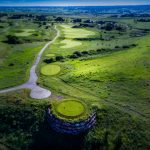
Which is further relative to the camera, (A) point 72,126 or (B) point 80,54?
(B) point 80,54

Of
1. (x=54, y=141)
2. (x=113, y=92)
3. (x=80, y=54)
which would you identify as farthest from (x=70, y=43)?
(x=54, y=141)

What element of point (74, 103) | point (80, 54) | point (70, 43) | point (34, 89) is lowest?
point (34, 89)

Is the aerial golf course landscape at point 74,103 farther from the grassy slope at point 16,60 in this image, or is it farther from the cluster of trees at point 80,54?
the cluster of trees at point 80,54

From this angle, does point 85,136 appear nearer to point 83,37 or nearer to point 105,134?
point 105,134

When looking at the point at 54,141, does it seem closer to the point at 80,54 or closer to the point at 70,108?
the point at 70,108

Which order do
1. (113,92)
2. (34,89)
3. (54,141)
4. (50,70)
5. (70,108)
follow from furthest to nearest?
(50,70), (34,89), (113,92), (70,108), (54,141)

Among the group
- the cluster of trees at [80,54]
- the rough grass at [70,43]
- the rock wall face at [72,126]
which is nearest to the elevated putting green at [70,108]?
the rock wall face at [72,126]
